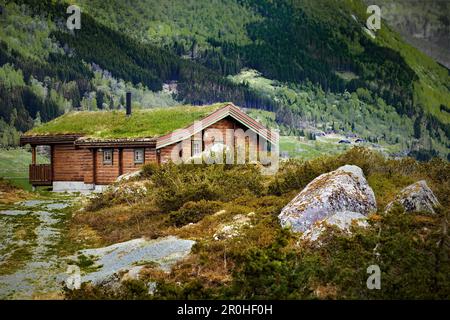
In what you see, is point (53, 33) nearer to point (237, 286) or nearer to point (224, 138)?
point (224, 138)

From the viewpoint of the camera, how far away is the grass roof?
37125 millimetres

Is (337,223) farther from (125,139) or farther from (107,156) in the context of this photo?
(107,156)

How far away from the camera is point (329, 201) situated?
17891 millimetres

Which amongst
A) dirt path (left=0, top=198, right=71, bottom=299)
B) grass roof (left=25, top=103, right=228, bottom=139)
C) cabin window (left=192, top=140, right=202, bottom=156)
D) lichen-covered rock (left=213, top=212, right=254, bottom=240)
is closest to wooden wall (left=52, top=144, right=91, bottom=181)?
grass roof (left=25, top=103, right=228, bottom=139)

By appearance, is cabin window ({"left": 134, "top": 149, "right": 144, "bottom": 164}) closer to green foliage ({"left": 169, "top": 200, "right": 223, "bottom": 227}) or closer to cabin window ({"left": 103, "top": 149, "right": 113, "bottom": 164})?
cabin window ({"left": 103, "top": 149, "right": 113, "bottom": 164})

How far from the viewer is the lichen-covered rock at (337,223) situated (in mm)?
15930

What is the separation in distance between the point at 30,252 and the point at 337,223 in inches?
364

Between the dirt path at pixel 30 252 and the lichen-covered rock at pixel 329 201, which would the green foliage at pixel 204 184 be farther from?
the lichen-covered rock at pixel 329 201

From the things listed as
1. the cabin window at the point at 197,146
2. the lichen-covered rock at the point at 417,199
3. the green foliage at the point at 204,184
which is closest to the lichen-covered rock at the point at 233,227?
the green foliage at the point at 204,184

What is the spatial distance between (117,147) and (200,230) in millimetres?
19583

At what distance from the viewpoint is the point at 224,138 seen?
1547 inches

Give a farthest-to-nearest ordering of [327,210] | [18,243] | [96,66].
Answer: [96,66] → [18,243] → [327,210]

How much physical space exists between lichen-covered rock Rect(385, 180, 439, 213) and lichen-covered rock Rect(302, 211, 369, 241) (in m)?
1.31

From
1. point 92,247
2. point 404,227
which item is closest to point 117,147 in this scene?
point 92,247
